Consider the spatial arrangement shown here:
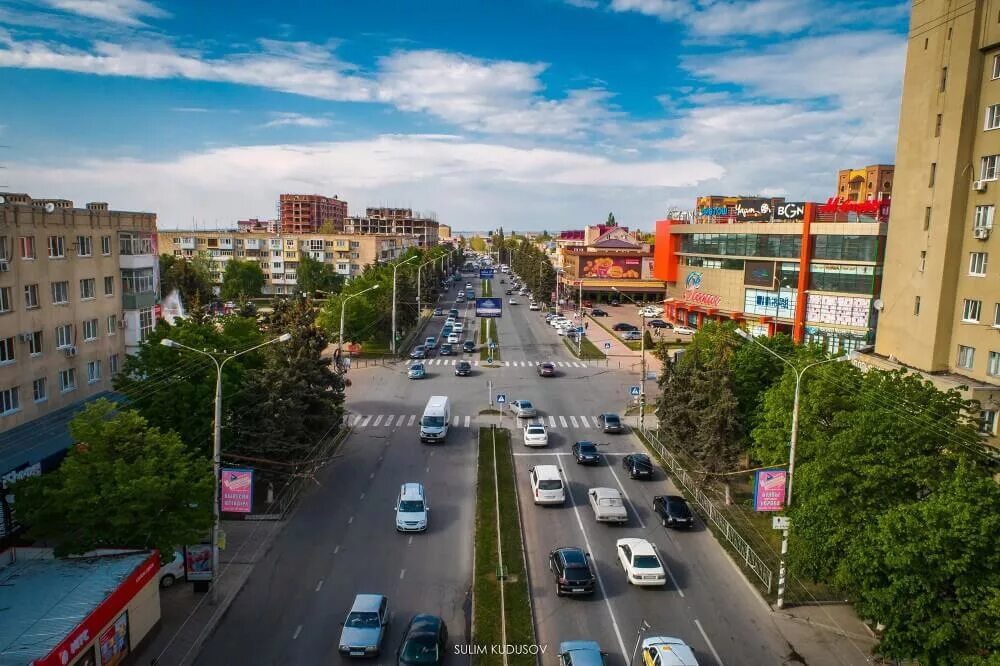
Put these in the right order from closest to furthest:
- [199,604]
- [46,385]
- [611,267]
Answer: [199,604], [46,385], [611,267]

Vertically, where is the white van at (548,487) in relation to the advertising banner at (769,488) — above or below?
below

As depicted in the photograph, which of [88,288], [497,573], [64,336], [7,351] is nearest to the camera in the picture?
[497,573]

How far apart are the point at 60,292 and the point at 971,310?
41045 mm

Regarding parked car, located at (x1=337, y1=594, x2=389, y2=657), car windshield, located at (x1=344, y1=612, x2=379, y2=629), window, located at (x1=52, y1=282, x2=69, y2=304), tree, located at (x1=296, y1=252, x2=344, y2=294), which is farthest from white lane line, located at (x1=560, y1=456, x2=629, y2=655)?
tree, located at (x1=296, y1=252, x2=344, y2=294)

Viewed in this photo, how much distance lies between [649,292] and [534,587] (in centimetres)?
10149

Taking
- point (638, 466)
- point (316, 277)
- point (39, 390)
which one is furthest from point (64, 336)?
point (316, 277)

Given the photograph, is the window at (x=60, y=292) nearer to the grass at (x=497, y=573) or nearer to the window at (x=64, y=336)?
the window at (x=64, y=336)

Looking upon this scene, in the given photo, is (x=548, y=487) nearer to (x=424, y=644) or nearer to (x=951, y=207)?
(x=424, y=644)

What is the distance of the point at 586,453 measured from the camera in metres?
37.1

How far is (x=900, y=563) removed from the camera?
1631cm

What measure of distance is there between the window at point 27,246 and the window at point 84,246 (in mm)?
3210

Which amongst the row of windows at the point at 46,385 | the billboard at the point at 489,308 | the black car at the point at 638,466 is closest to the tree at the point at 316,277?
the billboard at the point at 489,308

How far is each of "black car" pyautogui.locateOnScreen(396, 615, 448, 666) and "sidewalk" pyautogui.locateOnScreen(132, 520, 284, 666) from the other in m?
6.24

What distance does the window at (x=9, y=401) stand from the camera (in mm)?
27391
